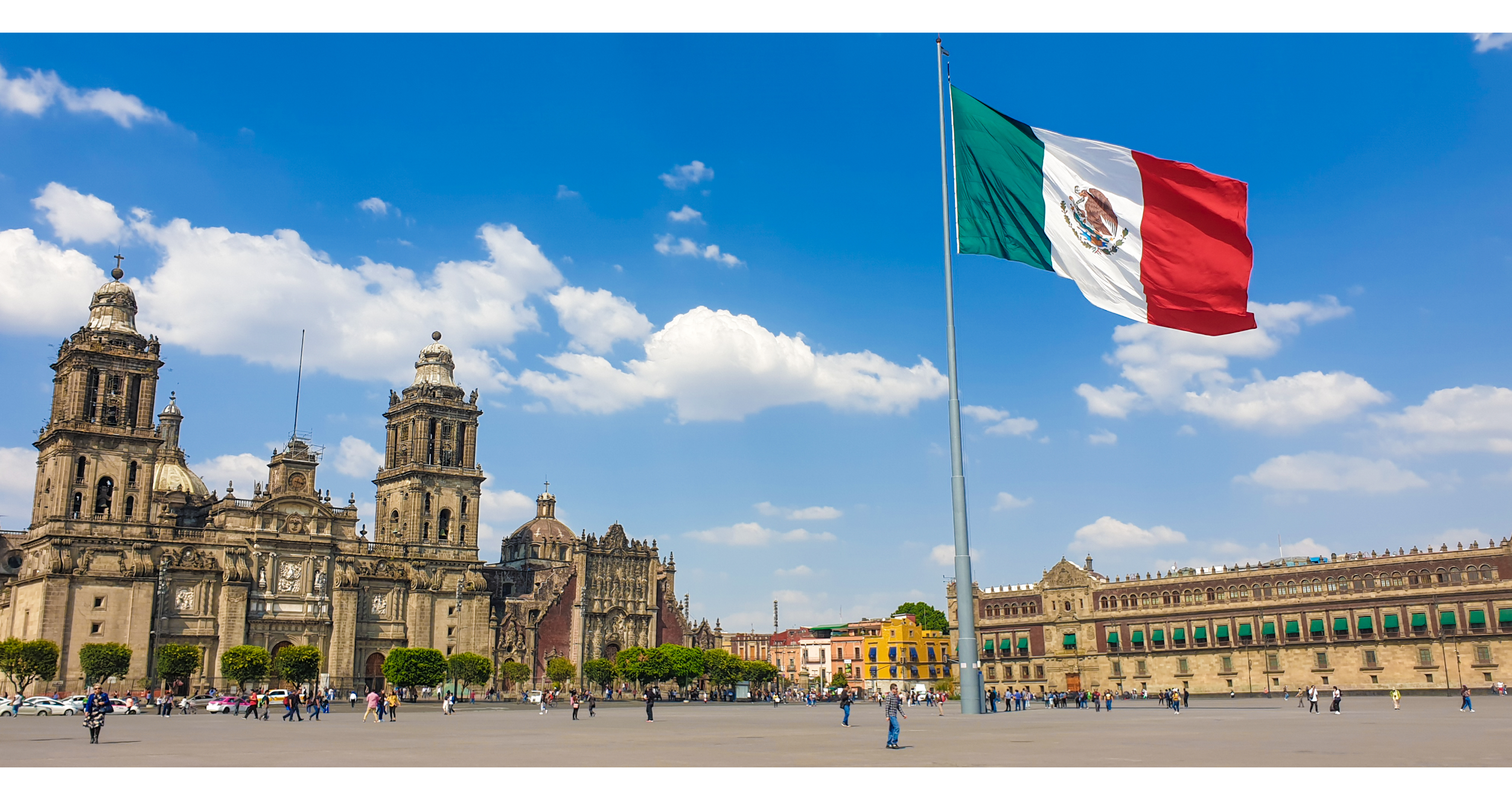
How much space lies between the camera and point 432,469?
10338cm

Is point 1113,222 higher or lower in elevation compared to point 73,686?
higher

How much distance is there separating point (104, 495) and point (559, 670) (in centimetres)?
3783

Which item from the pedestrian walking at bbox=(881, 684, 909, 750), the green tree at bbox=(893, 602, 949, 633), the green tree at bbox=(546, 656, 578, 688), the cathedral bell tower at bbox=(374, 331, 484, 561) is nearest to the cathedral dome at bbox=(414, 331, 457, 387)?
the cathedral bell tower at bbox=(374, 331, 484, 561)

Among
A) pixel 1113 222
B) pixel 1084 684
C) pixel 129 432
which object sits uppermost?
pixel 129 432

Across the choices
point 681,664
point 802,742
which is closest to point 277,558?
point 681,664

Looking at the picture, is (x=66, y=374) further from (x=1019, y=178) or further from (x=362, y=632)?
(x=1019, y=178)

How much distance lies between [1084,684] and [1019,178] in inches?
3690

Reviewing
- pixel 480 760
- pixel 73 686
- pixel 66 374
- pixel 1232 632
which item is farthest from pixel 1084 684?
pixel 480 760

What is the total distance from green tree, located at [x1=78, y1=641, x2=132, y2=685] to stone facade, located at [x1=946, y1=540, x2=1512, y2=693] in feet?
231

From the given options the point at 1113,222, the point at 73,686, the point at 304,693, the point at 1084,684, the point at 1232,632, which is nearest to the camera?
the point at 1113,222

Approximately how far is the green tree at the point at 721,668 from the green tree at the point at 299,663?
34435 mm

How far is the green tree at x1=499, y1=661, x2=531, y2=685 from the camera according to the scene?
100000 mm

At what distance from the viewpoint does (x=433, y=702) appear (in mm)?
80500
